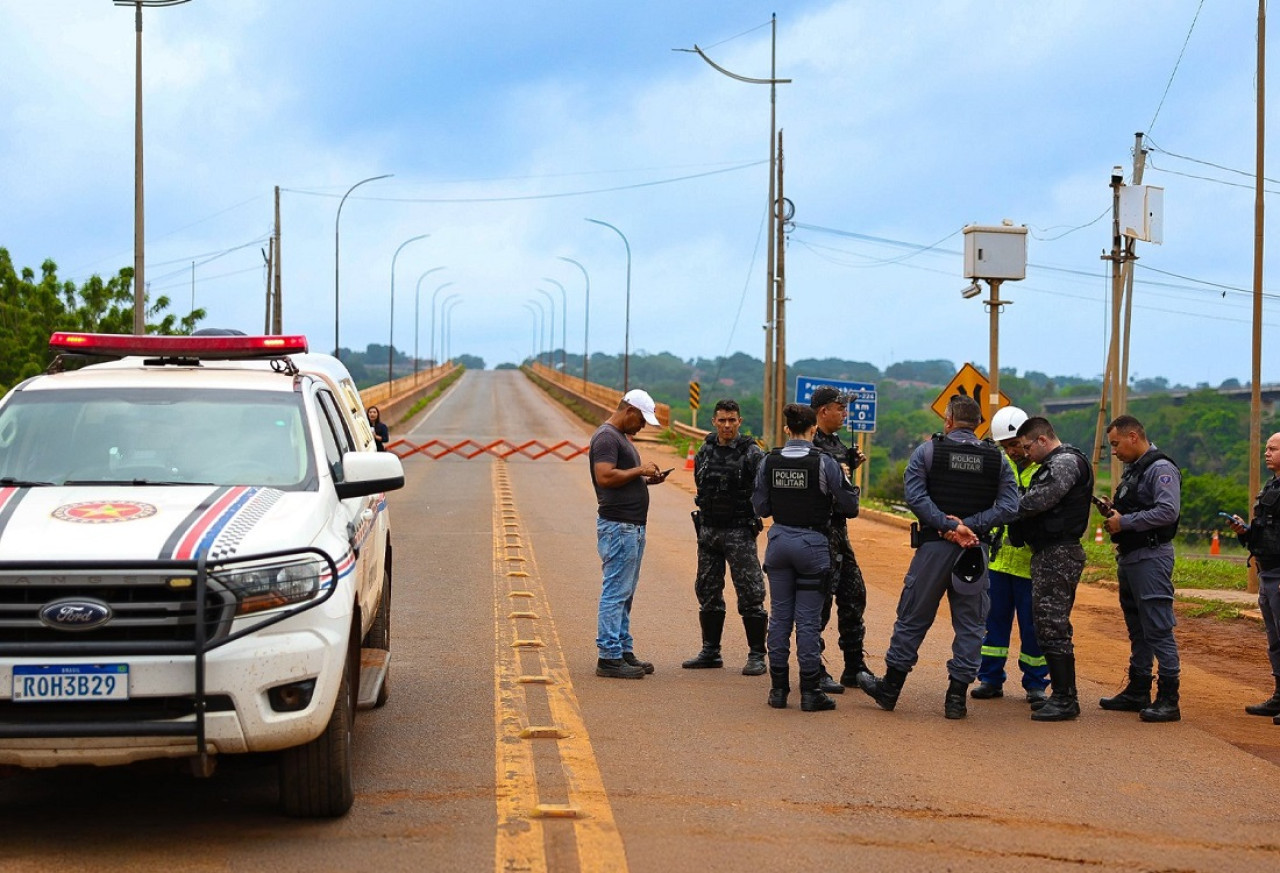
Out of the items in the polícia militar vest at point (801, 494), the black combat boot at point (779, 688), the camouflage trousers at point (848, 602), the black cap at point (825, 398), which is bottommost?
the black combat boot at point (779, 688)

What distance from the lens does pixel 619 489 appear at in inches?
373

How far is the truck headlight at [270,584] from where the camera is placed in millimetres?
5516

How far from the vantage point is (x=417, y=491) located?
28.8 meters

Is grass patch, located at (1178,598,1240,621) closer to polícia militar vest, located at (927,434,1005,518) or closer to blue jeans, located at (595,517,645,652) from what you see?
polícia militar vest, located at (927,434,1005,518)

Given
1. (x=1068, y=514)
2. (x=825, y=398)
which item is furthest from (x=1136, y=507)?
(x=825, y=398)

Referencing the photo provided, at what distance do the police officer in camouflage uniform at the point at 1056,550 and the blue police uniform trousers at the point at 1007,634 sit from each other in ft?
0.91

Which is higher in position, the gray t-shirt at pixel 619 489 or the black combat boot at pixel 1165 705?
the gray t-shirt at pixel 619 489

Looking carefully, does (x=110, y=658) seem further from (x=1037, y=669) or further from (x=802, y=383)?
(x=802, y=383)

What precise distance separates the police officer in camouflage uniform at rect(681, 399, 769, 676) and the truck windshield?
3.41 meters

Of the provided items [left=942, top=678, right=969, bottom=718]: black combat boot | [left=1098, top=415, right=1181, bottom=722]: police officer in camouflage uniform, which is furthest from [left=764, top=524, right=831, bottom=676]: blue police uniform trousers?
[left=1098, top=415, right=1181, bottom=722]: police officer in camouflage uniform

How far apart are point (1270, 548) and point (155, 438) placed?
6.44 m

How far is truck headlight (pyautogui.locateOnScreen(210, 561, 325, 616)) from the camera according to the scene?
552 centimetres

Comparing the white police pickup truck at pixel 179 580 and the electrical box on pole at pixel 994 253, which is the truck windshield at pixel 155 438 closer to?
the white police pickup truck at pixel 179 580

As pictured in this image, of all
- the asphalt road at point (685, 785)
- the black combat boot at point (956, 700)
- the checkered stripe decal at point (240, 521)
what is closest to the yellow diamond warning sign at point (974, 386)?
the asphalt road at point (685, 785)
